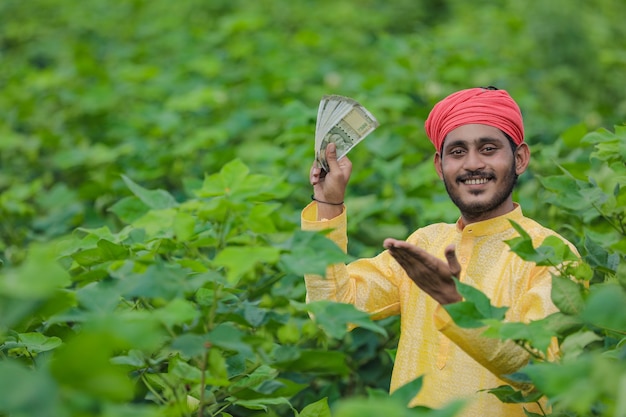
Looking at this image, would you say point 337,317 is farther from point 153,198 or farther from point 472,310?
point 153,198

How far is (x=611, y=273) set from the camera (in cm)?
198

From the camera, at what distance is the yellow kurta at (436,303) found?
198 centimetres

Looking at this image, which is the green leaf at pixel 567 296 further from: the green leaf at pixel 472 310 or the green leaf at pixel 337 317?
the green leaf at pixel 337 317

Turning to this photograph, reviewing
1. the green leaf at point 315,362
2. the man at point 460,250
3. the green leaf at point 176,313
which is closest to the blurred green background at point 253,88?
the man at point 460,250

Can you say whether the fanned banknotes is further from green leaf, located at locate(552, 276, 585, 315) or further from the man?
green leaf, located at locate(552, 276, 585, 315)

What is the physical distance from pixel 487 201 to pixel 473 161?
10 cm

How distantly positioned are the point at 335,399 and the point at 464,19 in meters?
5.39

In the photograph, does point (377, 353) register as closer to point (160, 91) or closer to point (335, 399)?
point (335, 399)

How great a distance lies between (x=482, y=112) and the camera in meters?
2.12

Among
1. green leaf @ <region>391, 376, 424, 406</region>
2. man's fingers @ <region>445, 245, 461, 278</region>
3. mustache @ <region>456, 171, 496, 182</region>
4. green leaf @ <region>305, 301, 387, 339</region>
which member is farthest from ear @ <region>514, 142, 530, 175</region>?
green leaf @ <region>391, 376, 424, 406</region>

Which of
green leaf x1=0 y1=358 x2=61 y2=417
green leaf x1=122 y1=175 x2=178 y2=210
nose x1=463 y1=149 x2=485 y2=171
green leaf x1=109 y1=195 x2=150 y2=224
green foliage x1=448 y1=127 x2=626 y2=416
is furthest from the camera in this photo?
green leaf x1=109 y1=195 x2=150 y2=224

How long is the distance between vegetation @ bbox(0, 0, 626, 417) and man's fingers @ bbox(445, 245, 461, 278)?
0.12m

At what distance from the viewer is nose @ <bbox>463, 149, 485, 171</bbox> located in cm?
209

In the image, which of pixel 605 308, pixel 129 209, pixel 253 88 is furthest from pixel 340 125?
pixel 253 88
